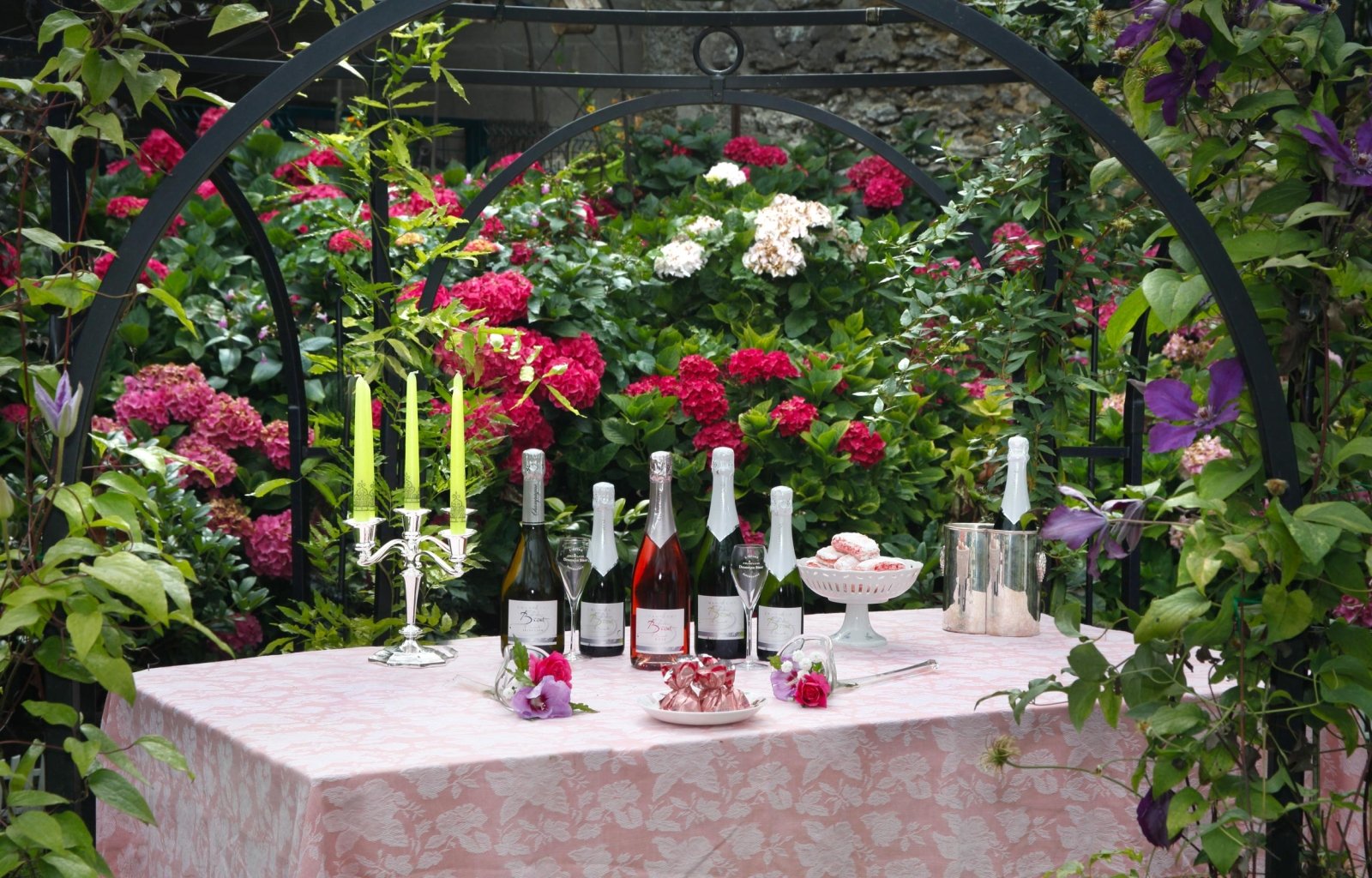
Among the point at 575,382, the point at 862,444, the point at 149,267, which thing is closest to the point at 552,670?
the point at 575,382

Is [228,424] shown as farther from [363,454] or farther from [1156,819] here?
[1156,819]

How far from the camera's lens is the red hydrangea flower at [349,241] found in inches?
100

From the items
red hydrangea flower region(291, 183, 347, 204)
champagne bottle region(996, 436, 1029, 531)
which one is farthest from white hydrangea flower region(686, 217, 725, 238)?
champagne bottle region(996, 436, 1029, 531)

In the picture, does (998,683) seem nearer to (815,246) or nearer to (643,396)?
(643,396)

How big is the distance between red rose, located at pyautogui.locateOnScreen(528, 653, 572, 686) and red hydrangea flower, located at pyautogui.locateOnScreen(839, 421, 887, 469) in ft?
5.58

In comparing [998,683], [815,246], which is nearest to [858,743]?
[998,683]

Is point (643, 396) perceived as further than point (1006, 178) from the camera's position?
Yes

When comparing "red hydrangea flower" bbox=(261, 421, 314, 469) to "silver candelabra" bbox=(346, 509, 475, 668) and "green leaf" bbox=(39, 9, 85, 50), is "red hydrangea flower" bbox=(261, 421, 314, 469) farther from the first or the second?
"green leaf" bbox=(39, 9, 85, 50)

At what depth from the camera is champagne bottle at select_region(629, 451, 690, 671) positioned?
2.00 m

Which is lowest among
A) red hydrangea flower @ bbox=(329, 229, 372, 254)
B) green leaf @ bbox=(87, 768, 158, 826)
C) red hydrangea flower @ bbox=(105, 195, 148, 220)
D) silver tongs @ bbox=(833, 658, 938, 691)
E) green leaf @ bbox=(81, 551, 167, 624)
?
green leaf @ bbox=(87, 768, 158, 826)

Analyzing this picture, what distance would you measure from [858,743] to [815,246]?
2.39 meters

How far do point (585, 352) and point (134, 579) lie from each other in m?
2.06

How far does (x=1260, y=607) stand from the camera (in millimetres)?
1458

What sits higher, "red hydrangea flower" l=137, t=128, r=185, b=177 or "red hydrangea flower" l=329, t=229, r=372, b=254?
"red hydrangea flower" l=137, t=128, r=185, b=177
